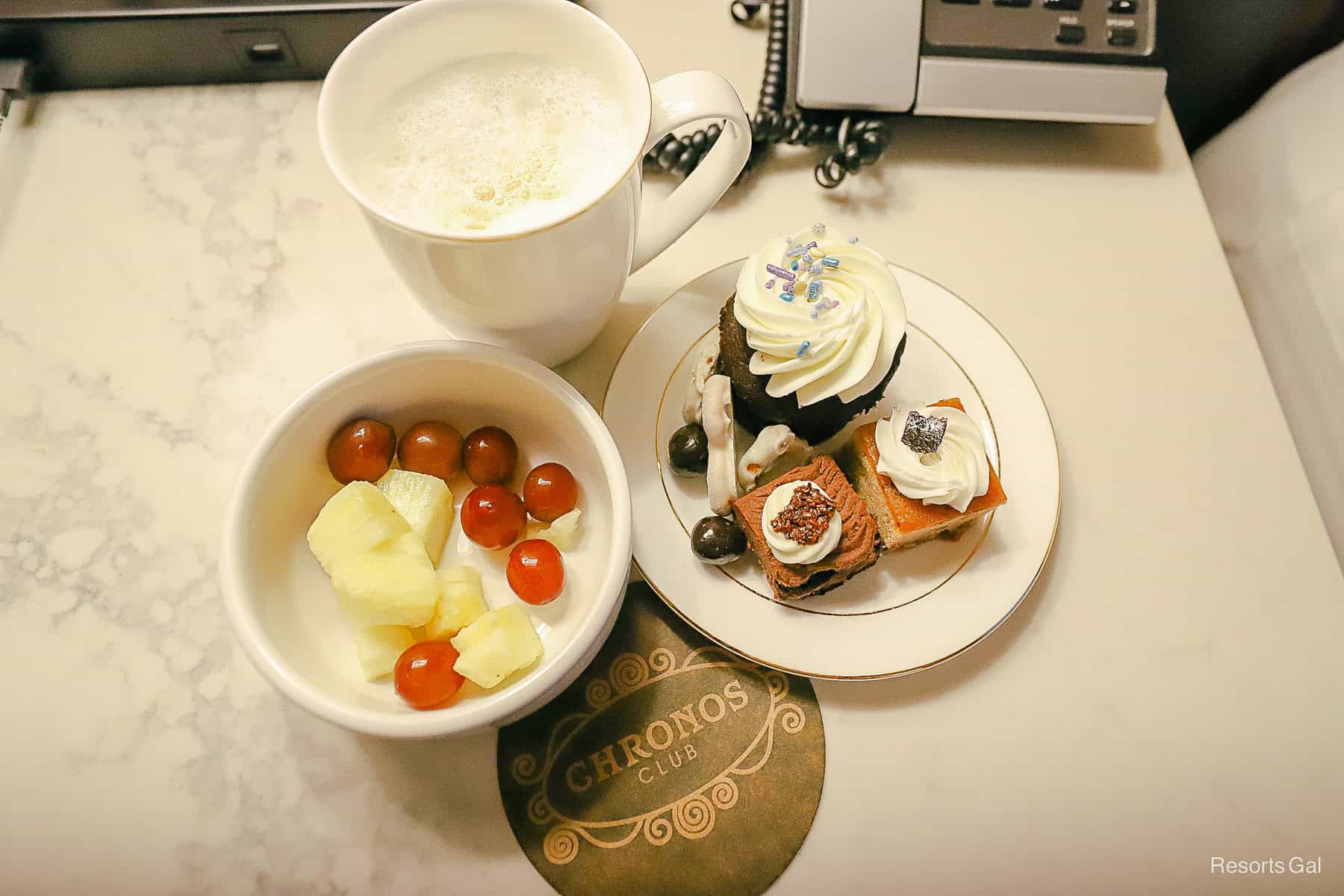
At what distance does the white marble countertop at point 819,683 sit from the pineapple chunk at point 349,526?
209mm

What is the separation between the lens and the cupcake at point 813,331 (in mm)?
751

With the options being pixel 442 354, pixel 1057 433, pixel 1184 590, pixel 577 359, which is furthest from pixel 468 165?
pixel 1184 590

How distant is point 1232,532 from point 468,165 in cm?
84

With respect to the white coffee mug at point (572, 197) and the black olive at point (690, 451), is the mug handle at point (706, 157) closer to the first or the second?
the white coffee mug at point (572, 197)

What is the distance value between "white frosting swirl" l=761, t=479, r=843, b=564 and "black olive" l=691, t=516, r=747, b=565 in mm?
27

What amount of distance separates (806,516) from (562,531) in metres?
0.22

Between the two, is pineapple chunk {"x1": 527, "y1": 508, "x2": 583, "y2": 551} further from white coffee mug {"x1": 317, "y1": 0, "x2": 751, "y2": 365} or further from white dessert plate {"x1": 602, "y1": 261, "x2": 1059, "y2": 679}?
white coffee mug {"x1": 317, "y1": 0, "x2": 751, "y2": 365}

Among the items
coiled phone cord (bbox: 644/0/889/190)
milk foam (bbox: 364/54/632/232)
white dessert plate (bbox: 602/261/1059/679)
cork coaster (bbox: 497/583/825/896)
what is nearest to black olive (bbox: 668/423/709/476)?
white dessert plate (bbox: 602/261/1059/679)

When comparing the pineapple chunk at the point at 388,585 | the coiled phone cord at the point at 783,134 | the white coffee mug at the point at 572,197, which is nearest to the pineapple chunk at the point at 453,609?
the pineapple chunk at the point at 388,585

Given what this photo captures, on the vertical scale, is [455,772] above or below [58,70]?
below

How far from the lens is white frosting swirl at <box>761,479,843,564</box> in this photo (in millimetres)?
710

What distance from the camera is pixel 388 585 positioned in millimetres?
660

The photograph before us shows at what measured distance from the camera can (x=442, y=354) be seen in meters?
0.71

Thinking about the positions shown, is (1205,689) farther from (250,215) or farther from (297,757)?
(250,215)
